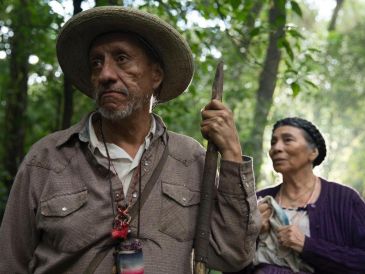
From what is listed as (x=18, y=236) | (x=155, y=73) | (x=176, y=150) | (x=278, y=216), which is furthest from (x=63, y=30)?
(x=278, y=216)

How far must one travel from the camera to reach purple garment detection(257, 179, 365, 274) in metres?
3.71

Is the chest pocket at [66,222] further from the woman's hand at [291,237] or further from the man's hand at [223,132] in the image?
the woman's hand at [291,237]

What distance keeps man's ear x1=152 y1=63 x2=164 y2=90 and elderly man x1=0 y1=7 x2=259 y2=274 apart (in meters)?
0.02

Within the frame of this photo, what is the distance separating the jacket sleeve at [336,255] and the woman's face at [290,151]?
72cm

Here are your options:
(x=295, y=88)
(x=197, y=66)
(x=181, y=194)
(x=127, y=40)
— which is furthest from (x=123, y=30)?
(x=197, y=66)

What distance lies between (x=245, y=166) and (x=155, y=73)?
2.55 feet

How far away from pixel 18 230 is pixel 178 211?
2.57 feet

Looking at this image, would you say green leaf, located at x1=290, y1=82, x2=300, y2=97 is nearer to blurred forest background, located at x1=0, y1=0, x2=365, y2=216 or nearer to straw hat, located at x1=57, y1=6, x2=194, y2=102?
blurred forest background, located at x1=0, y1=0, x2=365, y2=216

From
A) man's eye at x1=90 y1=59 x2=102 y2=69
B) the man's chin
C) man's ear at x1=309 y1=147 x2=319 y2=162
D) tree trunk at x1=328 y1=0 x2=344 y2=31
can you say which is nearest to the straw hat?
man's eye at x1=90 y1=59 x2=102 y2=69

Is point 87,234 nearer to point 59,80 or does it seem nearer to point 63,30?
point 63,30

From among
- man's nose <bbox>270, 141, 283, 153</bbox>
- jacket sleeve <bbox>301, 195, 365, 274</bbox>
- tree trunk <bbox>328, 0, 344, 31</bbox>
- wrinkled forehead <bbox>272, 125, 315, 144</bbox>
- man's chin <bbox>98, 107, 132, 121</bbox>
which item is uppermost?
tree trunk <bbox>328, 0, 344, 31</bbox>

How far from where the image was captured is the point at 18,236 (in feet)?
8.30

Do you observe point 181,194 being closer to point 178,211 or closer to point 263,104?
point 178,211

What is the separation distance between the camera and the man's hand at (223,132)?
2.57 metres
